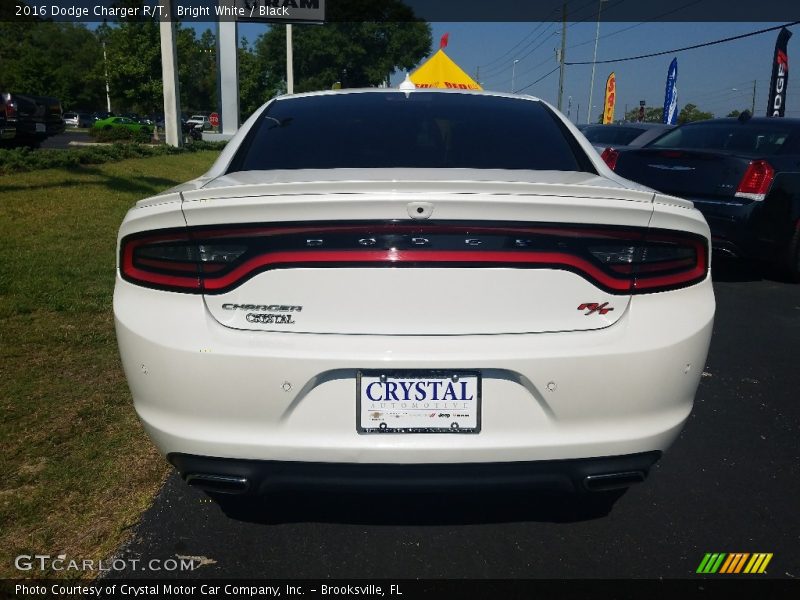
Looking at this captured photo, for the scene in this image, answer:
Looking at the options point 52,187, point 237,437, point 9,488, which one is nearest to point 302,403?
point 237,437

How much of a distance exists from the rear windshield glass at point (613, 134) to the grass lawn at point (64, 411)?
9.20m

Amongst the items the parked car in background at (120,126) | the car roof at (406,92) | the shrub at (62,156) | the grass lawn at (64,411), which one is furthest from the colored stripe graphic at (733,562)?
the parked car in background at (120,126)

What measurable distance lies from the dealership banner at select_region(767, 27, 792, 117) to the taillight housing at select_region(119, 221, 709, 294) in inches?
1044

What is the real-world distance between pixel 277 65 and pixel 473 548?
250 ft

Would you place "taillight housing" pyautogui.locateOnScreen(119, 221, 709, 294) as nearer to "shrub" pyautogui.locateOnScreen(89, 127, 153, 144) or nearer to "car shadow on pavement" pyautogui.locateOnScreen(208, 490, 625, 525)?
"car shadow on pavement" pyautogui.locateOnScreen(208, 490, 625, 525)

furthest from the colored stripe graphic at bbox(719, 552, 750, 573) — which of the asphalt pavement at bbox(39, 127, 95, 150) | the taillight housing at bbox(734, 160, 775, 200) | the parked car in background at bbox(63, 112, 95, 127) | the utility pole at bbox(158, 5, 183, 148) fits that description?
the parked car in background at bbox(63, 112, 95, 127)

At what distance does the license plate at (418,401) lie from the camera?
2.05 metres

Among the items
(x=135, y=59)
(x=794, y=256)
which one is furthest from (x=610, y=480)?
(x=135, y=59)

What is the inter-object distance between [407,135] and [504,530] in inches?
68.2

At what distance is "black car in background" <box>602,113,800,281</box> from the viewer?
6438 millimetres

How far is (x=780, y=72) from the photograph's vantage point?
24781 mm

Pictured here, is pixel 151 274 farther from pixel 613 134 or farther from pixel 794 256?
pixel 613 134

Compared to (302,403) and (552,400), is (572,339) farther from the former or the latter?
(302,403)

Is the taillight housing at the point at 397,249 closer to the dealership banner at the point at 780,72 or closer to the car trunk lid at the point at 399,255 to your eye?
the car trunk lid at the point at 399,255
